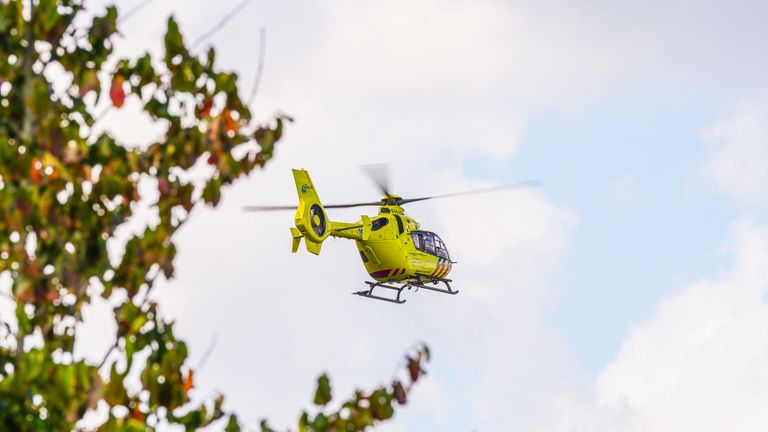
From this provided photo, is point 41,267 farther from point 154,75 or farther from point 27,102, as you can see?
point 154,75

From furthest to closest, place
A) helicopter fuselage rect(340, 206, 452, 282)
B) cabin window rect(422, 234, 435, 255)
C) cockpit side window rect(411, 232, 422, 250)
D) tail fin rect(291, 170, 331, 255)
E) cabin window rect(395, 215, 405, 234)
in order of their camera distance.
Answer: cabin window rect(422, 234, 435, 255)
cockpit side window rect(411, 232, 422, 250)
cabin window rect(395, 215, 405, 234)
helicopter fuselage rect(340, 206, 452, 282)
tail fin rect(291, 170, 331, 255)

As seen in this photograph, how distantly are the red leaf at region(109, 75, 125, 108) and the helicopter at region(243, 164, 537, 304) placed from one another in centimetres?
3830

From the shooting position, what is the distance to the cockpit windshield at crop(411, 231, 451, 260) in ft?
183

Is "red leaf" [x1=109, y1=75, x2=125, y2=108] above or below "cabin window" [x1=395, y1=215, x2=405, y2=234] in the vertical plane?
below

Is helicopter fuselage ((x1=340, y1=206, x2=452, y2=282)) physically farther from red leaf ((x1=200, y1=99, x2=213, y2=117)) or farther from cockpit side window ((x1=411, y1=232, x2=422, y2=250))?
red leaf ((x1=200, y1=99, x2=213, y2=117))

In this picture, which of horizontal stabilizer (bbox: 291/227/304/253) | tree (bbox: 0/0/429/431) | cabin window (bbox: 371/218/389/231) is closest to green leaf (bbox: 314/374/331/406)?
tree (bbox: 0/0/429/431)

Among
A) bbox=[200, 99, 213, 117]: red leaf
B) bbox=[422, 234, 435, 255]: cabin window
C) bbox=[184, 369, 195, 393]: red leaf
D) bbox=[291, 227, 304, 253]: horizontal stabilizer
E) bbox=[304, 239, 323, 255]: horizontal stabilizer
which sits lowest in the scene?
bbox=[184, 369, 195, 393]: red leaf

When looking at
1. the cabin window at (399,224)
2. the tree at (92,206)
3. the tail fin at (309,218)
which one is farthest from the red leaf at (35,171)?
the cabin window at (399,224)

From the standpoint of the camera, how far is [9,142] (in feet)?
37.6

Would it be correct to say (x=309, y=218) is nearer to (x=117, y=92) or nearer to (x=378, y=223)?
(x=378, y=223)

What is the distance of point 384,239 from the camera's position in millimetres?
54031

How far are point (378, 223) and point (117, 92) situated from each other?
42664 mm

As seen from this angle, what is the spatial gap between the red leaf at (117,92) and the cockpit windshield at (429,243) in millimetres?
43648

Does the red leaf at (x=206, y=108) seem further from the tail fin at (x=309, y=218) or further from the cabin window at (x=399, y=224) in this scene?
the cabin window at (x=399, y=224)
